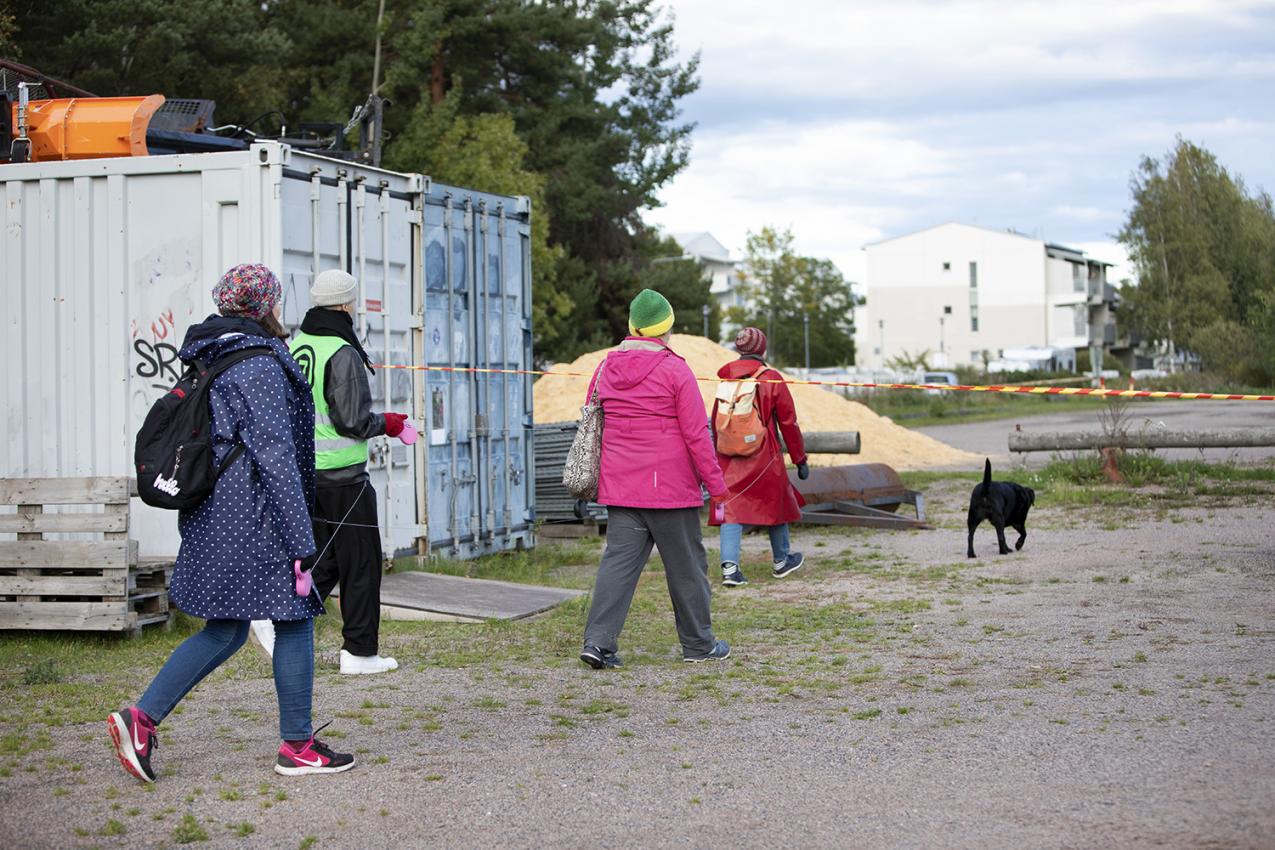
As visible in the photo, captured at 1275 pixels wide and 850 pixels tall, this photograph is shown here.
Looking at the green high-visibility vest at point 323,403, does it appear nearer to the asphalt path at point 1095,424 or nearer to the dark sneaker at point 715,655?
the dark sneaker at point 715,655

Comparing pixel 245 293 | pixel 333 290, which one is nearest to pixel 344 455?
pixel 333 290

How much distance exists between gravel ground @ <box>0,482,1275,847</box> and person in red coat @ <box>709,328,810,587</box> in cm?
180

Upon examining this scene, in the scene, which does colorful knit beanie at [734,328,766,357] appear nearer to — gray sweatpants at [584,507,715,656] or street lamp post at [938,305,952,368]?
gray sweatpants at [584,507,715,656]

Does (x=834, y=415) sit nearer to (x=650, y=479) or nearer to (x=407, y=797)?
(x=650, y=479)

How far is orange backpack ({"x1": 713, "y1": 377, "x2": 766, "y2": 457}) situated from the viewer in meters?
10.6

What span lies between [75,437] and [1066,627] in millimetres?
6238

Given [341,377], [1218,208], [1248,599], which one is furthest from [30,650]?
[1218,208]

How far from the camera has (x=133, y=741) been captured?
521 cm

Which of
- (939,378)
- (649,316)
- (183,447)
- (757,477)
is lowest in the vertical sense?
(757,477)

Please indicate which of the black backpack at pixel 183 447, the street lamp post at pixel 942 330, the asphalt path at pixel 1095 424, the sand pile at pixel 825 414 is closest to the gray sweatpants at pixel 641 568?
the black backpack at pixel 183 447

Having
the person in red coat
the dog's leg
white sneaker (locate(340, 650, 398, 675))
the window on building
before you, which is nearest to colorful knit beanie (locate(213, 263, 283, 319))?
white sneaker (locate(340, 650, 398, 675))

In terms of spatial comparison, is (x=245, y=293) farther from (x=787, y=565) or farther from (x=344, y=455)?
(x=787, y=565)

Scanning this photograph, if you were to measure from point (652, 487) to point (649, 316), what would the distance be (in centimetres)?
91

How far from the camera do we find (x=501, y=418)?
1209cm
